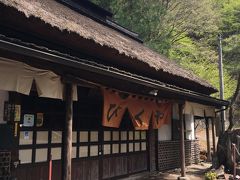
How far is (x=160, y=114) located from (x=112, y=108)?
342 centimetres

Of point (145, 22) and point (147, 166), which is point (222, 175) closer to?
point (147, 166)

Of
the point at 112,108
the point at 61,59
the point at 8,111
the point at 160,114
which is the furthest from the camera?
the point at 160,114

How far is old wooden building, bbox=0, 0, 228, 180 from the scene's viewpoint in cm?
670

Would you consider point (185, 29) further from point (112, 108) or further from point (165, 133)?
point (112, 108)

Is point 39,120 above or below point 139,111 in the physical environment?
below

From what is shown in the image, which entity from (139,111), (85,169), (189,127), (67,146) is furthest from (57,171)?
(189,127)

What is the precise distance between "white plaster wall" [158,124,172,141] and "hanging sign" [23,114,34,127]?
7517mm

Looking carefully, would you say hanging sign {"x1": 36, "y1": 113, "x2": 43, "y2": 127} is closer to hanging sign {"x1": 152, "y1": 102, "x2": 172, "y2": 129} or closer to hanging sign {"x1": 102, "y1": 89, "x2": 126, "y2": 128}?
hanging sign {"x1": 102, "y1": 89, "x2": 126, "y2": 128}

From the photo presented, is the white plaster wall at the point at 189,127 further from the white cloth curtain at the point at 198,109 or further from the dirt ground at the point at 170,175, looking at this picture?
the dirt ground at the point at 170,175

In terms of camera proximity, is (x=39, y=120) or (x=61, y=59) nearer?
(x=61, y=59)

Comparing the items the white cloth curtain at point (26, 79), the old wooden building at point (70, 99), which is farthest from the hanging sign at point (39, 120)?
the white cloth curtain at point (26, 79)

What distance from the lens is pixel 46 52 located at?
620cm

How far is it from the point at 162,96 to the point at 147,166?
3.36 m

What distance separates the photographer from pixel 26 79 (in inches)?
265
